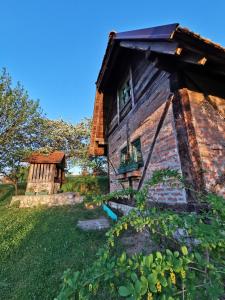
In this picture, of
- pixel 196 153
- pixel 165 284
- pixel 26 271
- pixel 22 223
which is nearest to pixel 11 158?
pixel 22 223

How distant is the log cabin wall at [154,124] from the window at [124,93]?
2.00 feet

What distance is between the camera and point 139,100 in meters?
5.64

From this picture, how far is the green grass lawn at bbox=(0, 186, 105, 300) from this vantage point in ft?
9.61

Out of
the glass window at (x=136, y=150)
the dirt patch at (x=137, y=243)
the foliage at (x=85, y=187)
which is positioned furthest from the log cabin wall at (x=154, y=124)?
the foliage at (x=85, y=187)

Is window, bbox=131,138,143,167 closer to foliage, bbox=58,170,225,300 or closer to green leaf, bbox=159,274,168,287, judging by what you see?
foliage, bbox=58,170,225,300

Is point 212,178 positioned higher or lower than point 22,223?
higher

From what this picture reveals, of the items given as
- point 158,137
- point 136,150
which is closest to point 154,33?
point 158,137

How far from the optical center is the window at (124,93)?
6875 millimetres

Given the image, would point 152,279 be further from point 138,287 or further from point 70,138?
point 70,138

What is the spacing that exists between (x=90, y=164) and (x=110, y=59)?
13875 millimetres

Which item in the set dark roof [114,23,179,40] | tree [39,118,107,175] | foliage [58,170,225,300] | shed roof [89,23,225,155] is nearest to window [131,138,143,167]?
shed roof [89,23,225,155]

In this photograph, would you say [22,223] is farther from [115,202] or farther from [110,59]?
[110,59]

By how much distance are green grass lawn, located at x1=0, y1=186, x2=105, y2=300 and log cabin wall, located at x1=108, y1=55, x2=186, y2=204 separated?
2139 millimetres

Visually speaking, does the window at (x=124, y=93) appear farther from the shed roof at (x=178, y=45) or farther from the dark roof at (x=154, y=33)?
the dark roof at (x=154, y=33)
